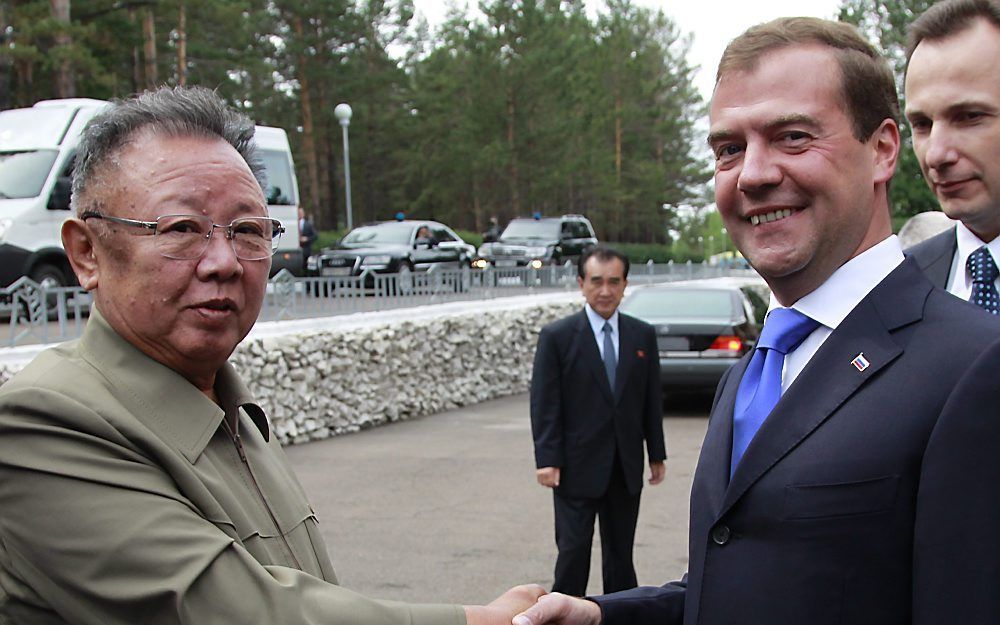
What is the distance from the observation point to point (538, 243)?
25.6 meters

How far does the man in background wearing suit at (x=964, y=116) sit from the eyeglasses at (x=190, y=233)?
1773mm

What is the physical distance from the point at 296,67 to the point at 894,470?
130 feet

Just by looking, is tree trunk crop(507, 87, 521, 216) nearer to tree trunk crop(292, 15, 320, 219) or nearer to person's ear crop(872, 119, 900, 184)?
tree trunk crop(292, 15, 320, 219)

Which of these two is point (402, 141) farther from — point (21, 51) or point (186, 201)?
point (186, 201)

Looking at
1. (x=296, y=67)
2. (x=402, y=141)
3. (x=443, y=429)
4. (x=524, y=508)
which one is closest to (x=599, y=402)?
(x=524, y=508)

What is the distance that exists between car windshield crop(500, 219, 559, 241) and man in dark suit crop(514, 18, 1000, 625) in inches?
948

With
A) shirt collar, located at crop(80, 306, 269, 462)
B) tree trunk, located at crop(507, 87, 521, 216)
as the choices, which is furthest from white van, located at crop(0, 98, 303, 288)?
tree trunk, located at crop(507, 87, 521, 216)

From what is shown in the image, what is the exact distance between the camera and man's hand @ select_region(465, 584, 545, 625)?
1.94 meters

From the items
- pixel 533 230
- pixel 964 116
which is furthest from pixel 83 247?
pixel 533 230

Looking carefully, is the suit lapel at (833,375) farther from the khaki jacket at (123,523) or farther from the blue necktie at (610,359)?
the blue necktie at (610,359)

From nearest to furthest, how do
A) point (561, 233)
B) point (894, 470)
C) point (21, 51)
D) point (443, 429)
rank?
point (894, 470), point (443, 429), point (21, 51), point (561, 233)

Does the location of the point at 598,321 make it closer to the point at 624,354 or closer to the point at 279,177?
the point at 624,354

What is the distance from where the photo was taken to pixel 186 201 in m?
1.90

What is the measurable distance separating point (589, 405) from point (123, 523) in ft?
14.3
